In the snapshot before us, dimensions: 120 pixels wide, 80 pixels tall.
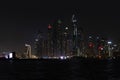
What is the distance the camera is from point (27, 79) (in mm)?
75812

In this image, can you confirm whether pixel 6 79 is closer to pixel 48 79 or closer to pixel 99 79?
pixel 48 79

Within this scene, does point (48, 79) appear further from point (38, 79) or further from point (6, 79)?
point (6, 79)

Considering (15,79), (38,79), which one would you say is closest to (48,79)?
(38,79)

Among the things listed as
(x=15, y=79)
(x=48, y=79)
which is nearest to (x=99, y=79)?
(x=48, y=79)

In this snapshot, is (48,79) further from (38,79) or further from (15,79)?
(15,79)

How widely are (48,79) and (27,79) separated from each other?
422 centimetres

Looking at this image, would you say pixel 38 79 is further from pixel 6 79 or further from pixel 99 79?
pixel 99 79

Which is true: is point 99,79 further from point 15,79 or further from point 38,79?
point 15,79

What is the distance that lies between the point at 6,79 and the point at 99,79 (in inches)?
739

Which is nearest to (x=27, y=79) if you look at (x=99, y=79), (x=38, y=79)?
(x=38, y=79)

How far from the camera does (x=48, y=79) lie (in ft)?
252

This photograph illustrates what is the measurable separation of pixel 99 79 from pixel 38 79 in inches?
481

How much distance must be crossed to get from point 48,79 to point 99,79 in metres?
10.4
